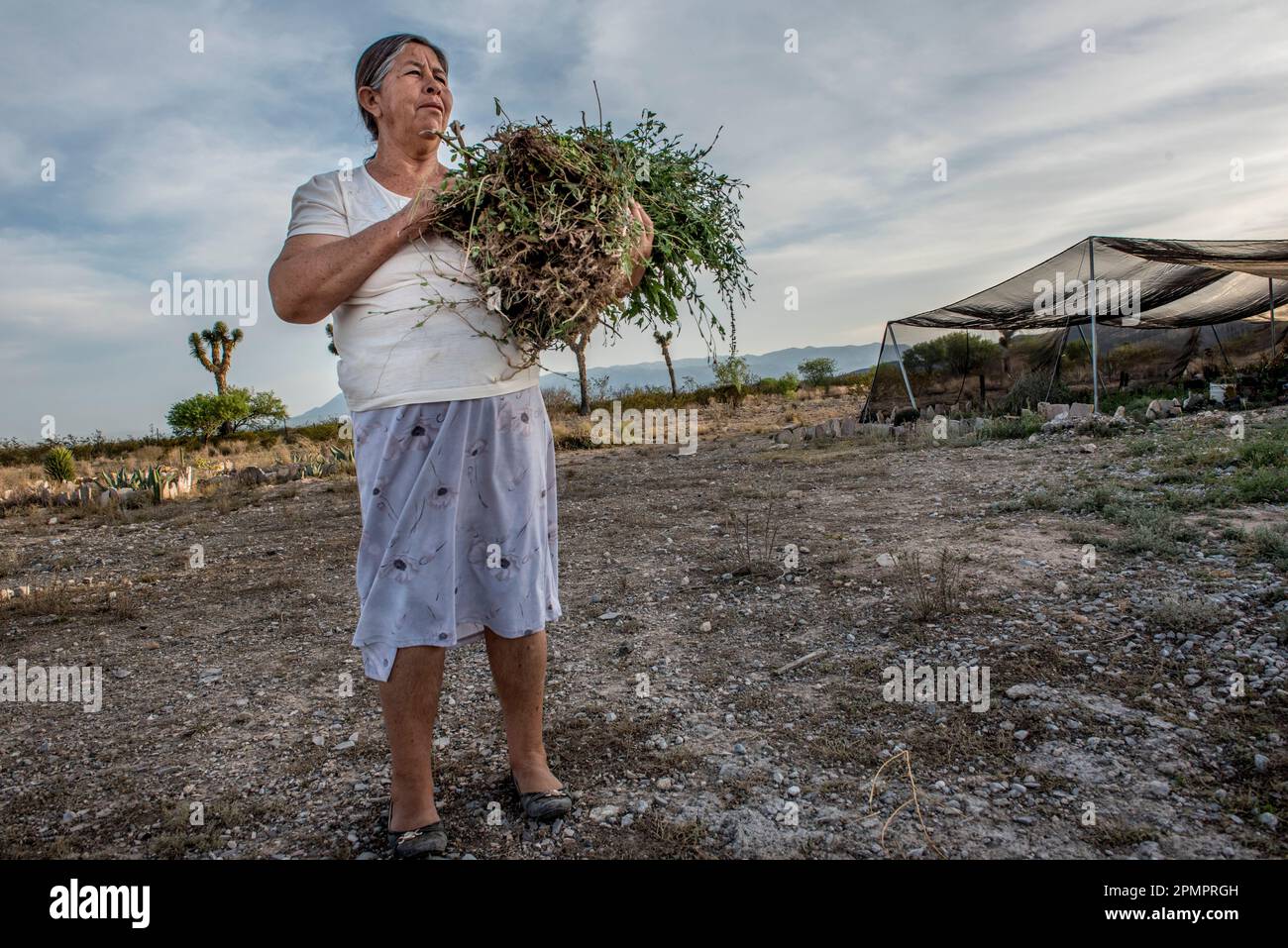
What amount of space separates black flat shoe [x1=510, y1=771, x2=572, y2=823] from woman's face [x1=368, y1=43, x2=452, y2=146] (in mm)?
1611

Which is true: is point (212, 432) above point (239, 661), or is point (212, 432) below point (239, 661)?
above

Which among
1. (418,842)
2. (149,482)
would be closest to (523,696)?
(418,842)

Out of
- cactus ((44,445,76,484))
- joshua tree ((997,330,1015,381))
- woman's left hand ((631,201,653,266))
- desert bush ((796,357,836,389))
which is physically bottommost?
cactus ((44,445,76,484))

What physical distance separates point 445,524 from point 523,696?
0.51 meters

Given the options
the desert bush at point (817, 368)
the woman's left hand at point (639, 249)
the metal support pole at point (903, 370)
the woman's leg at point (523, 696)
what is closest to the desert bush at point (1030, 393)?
the metal support pole at point (903, 370)

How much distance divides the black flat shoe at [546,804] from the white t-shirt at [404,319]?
1.01 m

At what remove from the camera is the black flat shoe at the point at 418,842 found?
5.72ft

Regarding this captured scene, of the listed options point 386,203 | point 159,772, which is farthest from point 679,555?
point 386,203

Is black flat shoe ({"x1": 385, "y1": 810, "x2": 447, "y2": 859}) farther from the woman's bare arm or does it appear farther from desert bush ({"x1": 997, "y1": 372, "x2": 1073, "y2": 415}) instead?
desert bush ({"x1": 997, "y1": 372, "x2": 1073, "y2": 415})

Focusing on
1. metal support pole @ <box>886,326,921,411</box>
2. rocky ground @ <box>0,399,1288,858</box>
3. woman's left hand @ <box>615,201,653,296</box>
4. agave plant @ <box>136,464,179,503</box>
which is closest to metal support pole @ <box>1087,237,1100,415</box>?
metal support pole @ <box>886,326,921,411</box>

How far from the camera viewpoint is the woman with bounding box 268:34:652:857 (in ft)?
5.58
